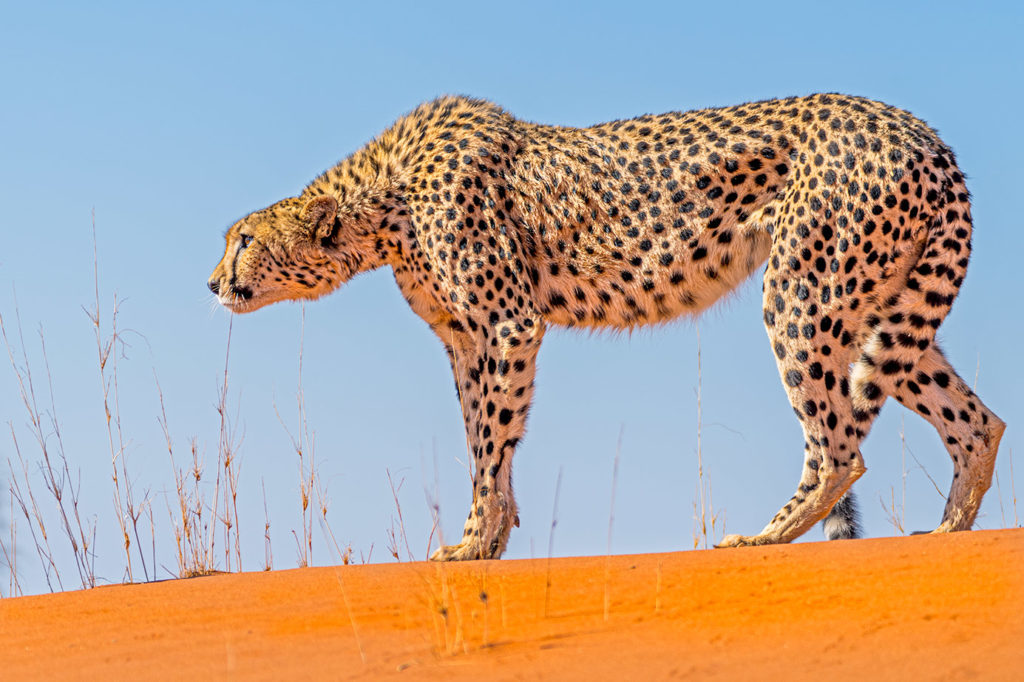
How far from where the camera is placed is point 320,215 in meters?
6.53

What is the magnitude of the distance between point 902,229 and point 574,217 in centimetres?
159

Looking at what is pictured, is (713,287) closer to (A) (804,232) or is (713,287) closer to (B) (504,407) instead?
(A) (804,232)

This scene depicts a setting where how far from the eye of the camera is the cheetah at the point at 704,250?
18.2ft

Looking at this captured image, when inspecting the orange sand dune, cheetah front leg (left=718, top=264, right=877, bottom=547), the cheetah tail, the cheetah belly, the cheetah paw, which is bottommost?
the orange sand dune

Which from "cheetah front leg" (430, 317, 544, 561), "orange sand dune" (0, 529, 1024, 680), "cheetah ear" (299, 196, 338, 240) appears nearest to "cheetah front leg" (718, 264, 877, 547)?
"orange sand dune" (0, 529, 1024, 680)

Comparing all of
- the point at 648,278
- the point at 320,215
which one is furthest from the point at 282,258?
the point at 648,278

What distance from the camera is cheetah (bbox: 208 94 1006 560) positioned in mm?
5543

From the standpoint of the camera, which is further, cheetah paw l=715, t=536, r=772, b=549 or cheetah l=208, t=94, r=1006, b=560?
cheetah l=208, t=94, r=1006, b=560

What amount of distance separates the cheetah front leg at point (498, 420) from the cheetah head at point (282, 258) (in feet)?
3.70

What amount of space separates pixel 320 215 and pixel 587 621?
11.4 ft

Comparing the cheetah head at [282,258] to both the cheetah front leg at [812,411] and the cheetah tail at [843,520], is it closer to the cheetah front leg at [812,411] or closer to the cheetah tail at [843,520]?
the cheetah front leg at [812,411]

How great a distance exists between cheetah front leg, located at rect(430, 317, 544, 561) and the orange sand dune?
2.23 feet

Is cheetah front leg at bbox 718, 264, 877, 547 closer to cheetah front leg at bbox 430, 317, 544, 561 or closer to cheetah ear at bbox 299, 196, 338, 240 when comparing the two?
cheetah front leg at bbox 430, 317, 544, 561

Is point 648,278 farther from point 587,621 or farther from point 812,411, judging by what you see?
point 587,621
